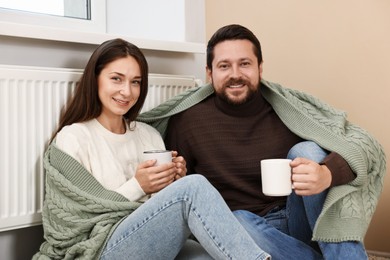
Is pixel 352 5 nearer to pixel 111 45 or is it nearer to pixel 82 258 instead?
pixel 111 45

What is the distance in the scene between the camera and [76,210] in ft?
5.14

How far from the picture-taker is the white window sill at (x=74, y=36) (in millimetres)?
1739

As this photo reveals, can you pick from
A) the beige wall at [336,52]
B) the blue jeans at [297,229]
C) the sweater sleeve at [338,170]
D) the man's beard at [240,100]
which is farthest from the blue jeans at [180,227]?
the beige wall at [336,52]

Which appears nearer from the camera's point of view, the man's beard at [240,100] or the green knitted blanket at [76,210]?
the green knitted blanket at [76,210]

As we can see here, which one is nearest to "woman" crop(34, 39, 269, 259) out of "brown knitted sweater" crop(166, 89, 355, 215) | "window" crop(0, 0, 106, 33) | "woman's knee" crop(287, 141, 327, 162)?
"brown knitted sweater" crop(166, 89, 355, 215)

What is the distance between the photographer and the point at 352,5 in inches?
93.7

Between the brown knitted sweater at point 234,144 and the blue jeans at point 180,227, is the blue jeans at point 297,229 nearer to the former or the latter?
the brown knitted sweater at point 234,144

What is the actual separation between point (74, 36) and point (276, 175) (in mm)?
831

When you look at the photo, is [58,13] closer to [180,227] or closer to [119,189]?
[119,189]

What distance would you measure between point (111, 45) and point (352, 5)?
112cm

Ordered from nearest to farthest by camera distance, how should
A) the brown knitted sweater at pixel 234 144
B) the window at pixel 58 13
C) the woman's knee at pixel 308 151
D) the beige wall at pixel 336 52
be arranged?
the woman's knee at pixel 308 151 → the brown knitted sweater at pixel 234 144 → the window at pixel 58 13 → the beige wall at pixel 336 52

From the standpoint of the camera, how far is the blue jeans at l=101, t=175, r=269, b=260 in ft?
4.65

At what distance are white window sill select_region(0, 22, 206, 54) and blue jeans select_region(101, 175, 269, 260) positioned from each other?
66 cm

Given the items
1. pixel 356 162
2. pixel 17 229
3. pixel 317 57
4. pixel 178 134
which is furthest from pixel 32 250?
pixel 317 57
